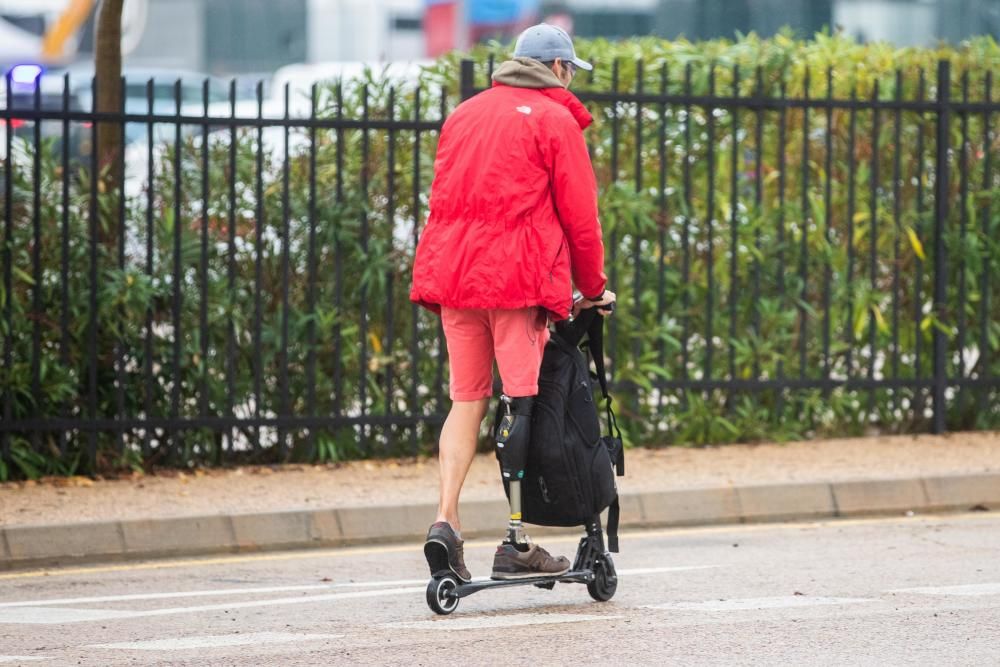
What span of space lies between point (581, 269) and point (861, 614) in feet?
4.72

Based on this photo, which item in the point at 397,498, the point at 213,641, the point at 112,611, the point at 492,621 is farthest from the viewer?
the point at 397,498

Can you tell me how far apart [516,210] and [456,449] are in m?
0.85

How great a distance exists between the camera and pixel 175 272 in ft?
30.4

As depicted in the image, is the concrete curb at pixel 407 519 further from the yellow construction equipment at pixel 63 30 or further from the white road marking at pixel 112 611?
the yellow construction equipment at pixel 63 30

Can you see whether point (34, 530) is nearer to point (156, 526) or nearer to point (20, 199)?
point (156, 526)

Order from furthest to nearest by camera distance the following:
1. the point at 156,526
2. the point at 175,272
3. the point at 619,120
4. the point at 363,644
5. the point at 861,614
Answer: the point at 619,120, the point at 175,272, the point at 156,526, the point at 861,614, the point at 363,644

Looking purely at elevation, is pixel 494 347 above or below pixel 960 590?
above

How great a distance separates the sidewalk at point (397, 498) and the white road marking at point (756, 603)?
2.11m

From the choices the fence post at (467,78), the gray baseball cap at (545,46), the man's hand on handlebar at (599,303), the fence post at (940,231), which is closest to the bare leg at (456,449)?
the man's hand on handlebar at (599,303)

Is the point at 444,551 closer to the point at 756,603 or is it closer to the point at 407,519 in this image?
the point at 756,603

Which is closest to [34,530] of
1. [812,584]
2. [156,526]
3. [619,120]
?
[156,526]

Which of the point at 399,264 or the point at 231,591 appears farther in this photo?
the point at 399,264

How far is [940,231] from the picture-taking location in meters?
10.6

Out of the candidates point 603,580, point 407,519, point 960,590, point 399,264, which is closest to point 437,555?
point 603,580
